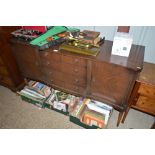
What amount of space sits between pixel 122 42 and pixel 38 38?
1048mm

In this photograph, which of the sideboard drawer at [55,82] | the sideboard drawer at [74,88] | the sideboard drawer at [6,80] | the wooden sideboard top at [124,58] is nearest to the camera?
the wooden sideboard top at [124,58]

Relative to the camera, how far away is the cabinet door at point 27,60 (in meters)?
1.92

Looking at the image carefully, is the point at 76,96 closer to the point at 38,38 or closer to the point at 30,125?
the point at 30,125

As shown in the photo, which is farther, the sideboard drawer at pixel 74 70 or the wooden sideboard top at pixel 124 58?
the sideboard drawer at pixel 74 70

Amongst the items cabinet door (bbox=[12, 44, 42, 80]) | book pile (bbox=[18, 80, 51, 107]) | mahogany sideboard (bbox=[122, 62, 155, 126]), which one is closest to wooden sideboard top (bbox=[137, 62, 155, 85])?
mahogany sideboard (bbox=[122, 62, 155, 126])

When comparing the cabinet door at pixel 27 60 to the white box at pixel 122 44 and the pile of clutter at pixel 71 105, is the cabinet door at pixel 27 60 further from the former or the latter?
the white box at pixel 122 44

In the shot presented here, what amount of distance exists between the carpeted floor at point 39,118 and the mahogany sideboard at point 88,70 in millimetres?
287

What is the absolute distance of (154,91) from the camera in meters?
1.54

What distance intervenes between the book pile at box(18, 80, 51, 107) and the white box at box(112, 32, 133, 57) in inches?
51.2

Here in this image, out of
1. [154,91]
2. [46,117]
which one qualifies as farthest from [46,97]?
[154,91]

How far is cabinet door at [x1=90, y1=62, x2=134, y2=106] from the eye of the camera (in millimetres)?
1532

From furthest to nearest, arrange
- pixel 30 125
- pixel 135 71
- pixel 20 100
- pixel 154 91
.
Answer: pixel 20 100 → pixel 30 125 → pixel 154 91 → pixel 135 71

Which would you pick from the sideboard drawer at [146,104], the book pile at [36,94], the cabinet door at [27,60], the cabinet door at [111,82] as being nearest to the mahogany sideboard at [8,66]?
the cabinet door at [27,60]
